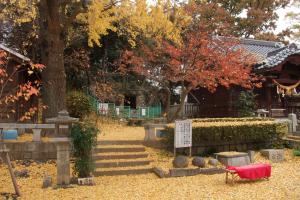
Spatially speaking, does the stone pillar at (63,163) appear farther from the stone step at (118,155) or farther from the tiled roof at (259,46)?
the tiled roof at (259,46)

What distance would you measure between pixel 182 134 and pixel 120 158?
2585mm

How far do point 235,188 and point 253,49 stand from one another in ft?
67.9

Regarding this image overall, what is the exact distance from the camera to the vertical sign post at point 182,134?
44.8ft

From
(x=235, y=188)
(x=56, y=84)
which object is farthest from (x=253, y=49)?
(x=235, y=188)

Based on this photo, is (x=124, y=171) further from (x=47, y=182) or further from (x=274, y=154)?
(x=274, y=154)

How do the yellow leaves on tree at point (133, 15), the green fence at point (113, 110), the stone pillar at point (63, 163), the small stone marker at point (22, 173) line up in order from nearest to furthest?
the stone pillar at point (63, 163) < the small stone marker at point (22, 173) < the yellow leaves on tree at point (133, 15) < the green fence at point (113, 110)

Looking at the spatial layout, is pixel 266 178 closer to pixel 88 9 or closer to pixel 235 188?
pixel 235 188

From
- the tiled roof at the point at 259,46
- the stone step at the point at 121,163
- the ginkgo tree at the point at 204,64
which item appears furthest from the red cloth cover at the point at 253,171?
the tiled roof at the point at 259,46

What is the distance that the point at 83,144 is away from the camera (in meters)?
10.6

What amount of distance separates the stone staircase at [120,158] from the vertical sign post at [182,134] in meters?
1.30

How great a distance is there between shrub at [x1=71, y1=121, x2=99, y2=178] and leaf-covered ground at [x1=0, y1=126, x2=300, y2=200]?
55 centimetres

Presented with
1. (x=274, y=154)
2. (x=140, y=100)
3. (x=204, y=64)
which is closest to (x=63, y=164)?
(x=274, y=154)

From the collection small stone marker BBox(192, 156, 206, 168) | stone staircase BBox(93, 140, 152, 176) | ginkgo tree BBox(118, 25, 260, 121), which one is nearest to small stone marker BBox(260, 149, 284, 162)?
small stone marker BBox(192, 156, 206, 168)

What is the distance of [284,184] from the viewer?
10.6 metres
